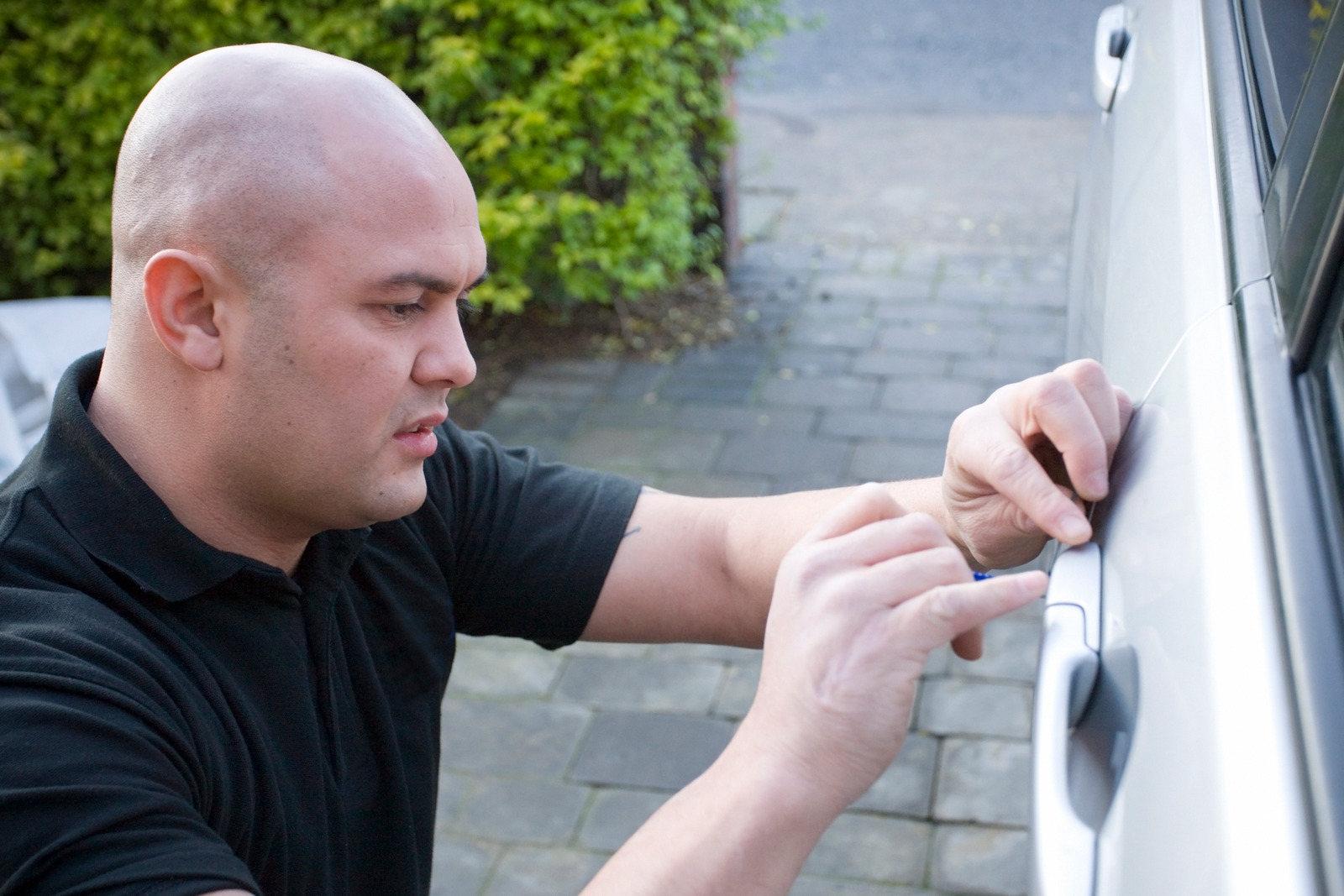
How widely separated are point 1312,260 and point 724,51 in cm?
445

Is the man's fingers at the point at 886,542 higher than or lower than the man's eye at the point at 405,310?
lower

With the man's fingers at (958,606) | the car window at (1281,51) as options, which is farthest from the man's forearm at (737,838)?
the car window at (1281,51)

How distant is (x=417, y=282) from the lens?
1407 mm

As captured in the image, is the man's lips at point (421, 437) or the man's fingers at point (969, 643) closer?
the man's fingers at point (969, 643)

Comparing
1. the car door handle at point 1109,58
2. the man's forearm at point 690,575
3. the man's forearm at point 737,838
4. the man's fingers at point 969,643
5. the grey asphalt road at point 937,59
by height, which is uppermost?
the car door handle at point 1109,58

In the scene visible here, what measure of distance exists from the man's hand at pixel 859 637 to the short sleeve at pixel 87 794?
504 mm

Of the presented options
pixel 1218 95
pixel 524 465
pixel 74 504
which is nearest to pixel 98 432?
pixel 74 504

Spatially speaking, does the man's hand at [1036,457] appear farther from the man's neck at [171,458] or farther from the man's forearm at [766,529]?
the man's neck at [171,458]

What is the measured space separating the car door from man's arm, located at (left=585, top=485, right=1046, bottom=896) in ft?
0.38

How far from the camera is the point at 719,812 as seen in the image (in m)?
1.14

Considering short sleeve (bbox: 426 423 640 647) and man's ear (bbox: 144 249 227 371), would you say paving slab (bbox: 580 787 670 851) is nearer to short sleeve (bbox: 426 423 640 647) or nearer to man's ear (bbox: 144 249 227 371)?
short sleeve (bbox: 426 423 640 647)

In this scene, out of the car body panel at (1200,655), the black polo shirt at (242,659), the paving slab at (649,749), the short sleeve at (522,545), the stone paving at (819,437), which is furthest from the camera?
the paving slab at (649,749)

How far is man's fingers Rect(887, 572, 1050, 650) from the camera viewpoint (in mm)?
1083

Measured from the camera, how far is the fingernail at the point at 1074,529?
1236 millimetres
